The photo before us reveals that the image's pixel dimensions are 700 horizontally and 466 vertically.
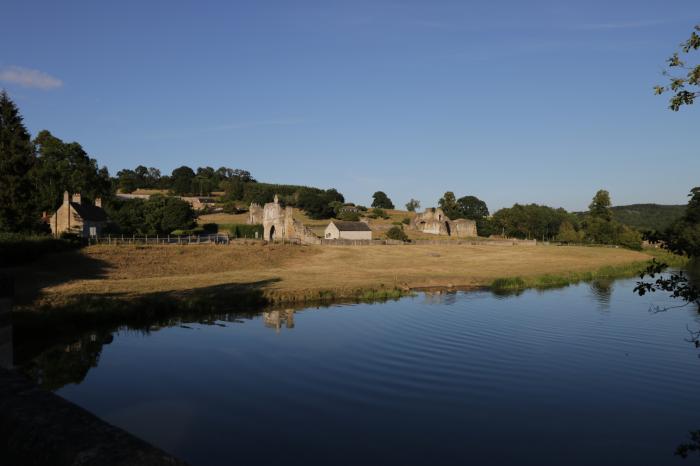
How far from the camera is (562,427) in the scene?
44.5 feet

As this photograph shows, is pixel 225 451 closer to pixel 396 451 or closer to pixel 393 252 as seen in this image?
pixel 396 451

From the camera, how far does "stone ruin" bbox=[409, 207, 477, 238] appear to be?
4190 inches

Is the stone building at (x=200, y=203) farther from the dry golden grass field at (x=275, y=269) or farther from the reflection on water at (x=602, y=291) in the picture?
the reflection on water at (x=602, y=291)

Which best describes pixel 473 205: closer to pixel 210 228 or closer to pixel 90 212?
pixel 210 228

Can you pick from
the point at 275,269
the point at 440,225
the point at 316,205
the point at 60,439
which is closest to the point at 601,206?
the point at 440,225

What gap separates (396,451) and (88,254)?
140 feet

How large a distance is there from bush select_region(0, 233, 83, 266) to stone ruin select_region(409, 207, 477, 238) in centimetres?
7312

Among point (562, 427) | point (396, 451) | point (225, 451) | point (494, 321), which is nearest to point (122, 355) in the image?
point (225, 451)

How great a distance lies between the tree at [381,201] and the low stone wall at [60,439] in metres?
169

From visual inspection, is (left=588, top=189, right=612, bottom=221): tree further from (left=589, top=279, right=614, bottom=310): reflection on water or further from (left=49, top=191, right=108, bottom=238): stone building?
(left=49, top=191, right=108, bottom=238): stone building

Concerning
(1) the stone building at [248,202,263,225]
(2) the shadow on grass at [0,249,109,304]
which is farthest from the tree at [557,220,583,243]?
(2) the shadow on grass at [0,249,109,304]

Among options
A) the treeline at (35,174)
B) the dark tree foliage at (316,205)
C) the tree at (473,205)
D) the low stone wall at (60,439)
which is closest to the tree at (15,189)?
the treeline at (35,174)

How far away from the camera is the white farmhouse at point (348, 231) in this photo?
8544 centimetres

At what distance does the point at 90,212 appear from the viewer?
70.8 metres
